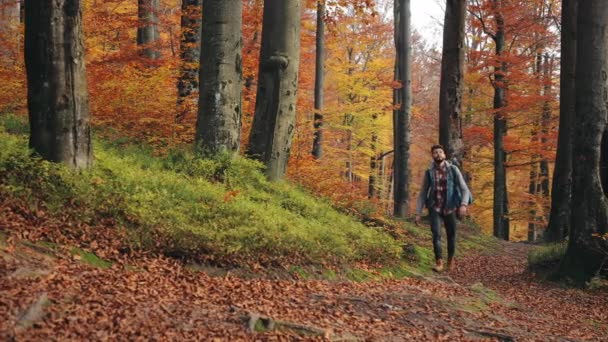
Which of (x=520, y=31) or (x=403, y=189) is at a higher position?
(x=520, y=31)

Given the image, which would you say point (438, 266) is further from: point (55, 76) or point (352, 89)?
point (352, 89)

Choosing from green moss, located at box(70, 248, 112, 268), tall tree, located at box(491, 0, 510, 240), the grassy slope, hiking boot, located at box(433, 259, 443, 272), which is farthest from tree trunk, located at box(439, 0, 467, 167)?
green moss, located at box(70, 248, 112, 268)

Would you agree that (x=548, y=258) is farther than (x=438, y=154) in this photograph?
Yes

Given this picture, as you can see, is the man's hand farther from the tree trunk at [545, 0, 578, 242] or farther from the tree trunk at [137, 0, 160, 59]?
the tree trunk at [137, 0, 160, 59]

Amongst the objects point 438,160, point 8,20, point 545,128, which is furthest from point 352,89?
point 438,160

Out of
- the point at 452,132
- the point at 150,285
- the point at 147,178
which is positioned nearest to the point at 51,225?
the point at 150,285

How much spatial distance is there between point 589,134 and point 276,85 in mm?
5506

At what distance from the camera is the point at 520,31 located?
20.4 m

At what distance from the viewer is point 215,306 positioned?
461cm

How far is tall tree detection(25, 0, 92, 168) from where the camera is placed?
5.82 m

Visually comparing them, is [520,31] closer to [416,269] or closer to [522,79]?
[522,79]

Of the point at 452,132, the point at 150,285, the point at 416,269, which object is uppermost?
the point at 452,132

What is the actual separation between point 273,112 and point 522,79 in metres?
13.6

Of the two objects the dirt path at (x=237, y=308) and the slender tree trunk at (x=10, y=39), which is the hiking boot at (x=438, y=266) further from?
the slender tree trunk at (x=10, y=39)
